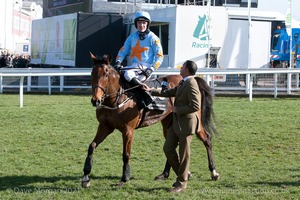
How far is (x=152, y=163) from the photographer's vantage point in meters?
8.66

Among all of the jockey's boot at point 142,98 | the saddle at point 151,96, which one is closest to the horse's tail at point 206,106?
the saddle at point 151,96

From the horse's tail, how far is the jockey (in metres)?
A: 0.74

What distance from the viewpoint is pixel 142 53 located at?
25.8ft

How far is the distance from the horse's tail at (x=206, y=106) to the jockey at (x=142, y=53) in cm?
74

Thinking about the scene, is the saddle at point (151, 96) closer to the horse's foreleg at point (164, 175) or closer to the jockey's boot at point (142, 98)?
the jockey's boot at point (142, 98)

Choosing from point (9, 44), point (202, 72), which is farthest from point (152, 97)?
point (9, 44)

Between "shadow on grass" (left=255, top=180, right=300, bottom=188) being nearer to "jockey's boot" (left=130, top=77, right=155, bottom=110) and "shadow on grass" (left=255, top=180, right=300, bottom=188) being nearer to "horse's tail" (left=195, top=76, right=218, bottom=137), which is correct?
"horse's tail" (left=195, top=76, right=218, bottom=137)

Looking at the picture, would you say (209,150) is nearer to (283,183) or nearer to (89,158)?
(283,183)

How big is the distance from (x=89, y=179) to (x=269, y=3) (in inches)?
993

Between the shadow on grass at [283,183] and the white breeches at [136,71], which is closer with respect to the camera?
the shadow on grass at [283,183]

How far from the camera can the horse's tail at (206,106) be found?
793cm

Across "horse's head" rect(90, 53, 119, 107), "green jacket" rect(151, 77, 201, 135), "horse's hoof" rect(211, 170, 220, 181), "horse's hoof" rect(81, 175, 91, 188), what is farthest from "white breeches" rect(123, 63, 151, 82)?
"horse's hoof" rect(211, 170, 220, 181)

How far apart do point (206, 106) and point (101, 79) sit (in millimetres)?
1877

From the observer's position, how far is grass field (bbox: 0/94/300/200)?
22.3 feet
